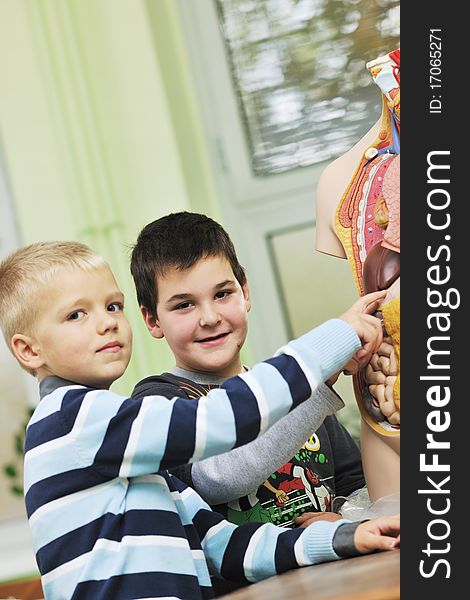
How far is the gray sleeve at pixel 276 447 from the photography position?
109 centimetres

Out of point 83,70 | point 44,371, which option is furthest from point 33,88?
point 44,371

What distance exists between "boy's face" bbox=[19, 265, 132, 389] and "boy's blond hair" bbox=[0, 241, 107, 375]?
12 millimetres

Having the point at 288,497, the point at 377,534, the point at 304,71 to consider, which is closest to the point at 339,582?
the point at 377,534

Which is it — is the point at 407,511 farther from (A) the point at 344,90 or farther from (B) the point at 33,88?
(B) the point at 33,88

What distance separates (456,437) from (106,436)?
0.38 meters

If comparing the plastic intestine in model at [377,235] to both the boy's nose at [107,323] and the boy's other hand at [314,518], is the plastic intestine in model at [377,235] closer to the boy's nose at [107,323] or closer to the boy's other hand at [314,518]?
the boy's other hand at [314,518]

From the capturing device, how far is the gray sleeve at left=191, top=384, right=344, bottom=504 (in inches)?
43.1

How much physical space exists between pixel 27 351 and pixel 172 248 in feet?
0.89

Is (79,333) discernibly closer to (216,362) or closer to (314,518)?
(216,362)

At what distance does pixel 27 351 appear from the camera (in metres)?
1.10

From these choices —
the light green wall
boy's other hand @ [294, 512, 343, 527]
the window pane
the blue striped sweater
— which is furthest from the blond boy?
the window pane

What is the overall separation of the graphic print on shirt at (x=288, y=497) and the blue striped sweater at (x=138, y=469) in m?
0.14

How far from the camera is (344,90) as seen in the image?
9.32 ft

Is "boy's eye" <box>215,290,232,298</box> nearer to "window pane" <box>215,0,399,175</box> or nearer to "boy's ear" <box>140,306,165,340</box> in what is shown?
"boy's ear" <box>140,306,165,340</box>
